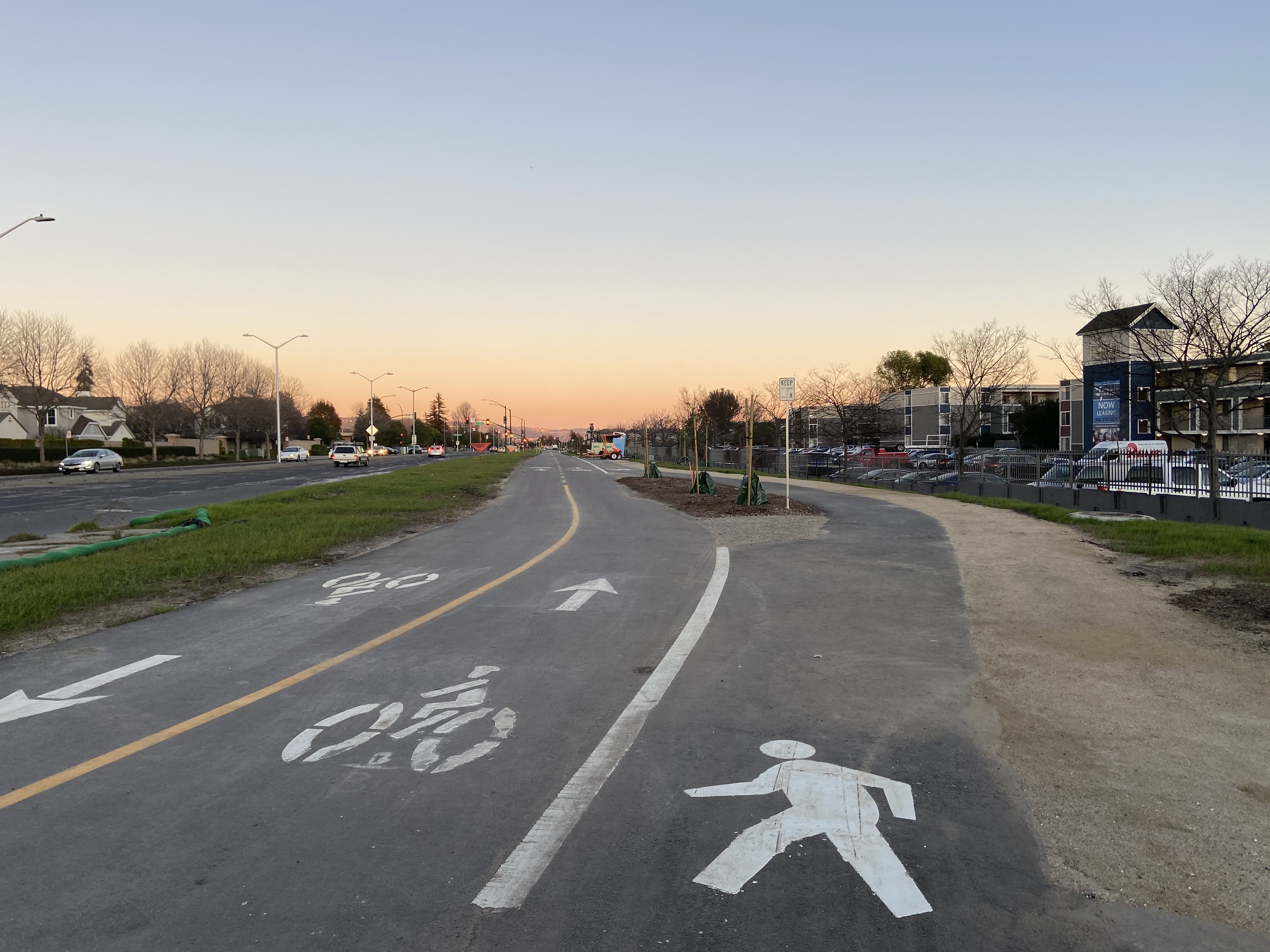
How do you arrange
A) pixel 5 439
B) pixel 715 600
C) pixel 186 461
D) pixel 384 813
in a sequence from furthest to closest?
pixel 5 439
pixel 186 461
pixel 715 600
pixel 384 813

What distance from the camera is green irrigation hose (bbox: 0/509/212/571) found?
1167cm

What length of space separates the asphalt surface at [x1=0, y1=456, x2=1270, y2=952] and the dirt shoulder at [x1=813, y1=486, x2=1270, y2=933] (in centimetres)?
19

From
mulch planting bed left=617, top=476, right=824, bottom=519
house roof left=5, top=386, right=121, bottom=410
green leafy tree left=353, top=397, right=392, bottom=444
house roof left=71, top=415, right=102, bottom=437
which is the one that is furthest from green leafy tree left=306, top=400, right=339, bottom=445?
mulch planting bed left=617, top=476, right=824, bottom=519

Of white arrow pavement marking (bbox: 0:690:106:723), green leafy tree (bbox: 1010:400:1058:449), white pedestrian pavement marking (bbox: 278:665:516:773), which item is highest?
green leafy tree (bbox: 1010:400:1058:449)

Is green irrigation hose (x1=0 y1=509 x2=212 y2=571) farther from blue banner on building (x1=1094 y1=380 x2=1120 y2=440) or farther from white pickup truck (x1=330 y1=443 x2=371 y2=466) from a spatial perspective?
blue banner on building (x1=1094 y1=380 x2=1120 y2=440)

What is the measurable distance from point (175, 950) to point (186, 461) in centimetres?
7396

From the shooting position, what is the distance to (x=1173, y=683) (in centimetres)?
632

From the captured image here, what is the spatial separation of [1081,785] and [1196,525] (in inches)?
594

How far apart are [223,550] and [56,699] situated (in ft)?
24.1

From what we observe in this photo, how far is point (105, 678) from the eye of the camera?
636cm

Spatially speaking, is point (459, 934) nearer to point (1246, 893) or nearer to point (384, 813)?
point (384, 813)

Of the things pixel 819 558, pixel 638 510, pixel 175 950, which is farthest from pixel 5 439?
pixel 175 950

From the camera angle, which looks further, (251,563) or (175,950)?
(251,563)

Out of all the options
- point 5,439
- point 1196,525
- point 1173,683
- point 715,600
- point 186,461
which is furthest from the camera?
point 5,439
